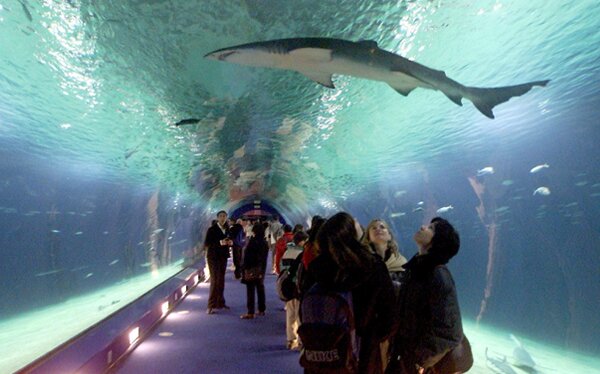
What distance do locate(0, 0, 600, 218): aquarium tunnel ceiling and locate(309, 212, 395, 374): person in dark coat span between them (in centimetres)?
202

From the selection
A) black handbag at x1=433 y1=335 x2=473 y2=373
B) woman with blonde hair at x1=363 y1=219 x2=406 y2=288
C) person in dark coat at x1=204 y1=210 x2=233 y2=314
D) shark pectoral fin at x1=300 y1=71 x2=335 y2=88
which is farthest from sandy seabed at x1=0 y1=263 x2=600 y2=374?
shark pectoral fin at x1=300 y1=71 x2=335 y2=88

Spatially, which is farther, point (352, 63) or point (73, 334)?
point (73, 334)

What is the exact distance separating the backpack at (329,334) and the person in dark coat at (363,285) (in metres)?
0.06

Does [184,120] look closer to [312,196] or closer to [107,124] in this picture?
[107,124]

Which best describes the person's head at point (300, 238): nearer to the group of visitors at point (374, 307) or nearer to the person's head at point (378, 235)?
the person's head at point (378, 235)

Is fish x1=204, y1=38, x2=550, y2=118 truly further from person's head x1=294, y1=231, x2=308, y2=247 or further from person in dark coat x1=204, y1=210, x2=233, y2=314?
person in dark coat x1=204, y1=210, x2=233, y2=314

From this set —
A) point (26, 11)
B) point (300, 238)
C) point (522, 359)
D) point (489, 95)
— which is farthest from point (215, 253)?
point (522, 359)

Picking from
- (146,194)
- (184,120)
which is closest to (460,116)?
(184,120)

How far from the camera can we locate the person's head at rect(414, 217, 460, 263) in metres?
2.44

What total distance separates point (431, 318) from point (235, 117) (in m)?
6.99

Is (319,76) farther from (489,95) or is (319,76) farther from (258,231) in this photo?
(258,231)

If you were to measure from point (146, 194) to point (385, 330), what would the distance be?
16363 millimetres

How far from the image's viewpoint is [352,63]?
132 inches

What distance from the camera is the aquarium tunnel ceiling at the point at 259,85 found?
4348mm
